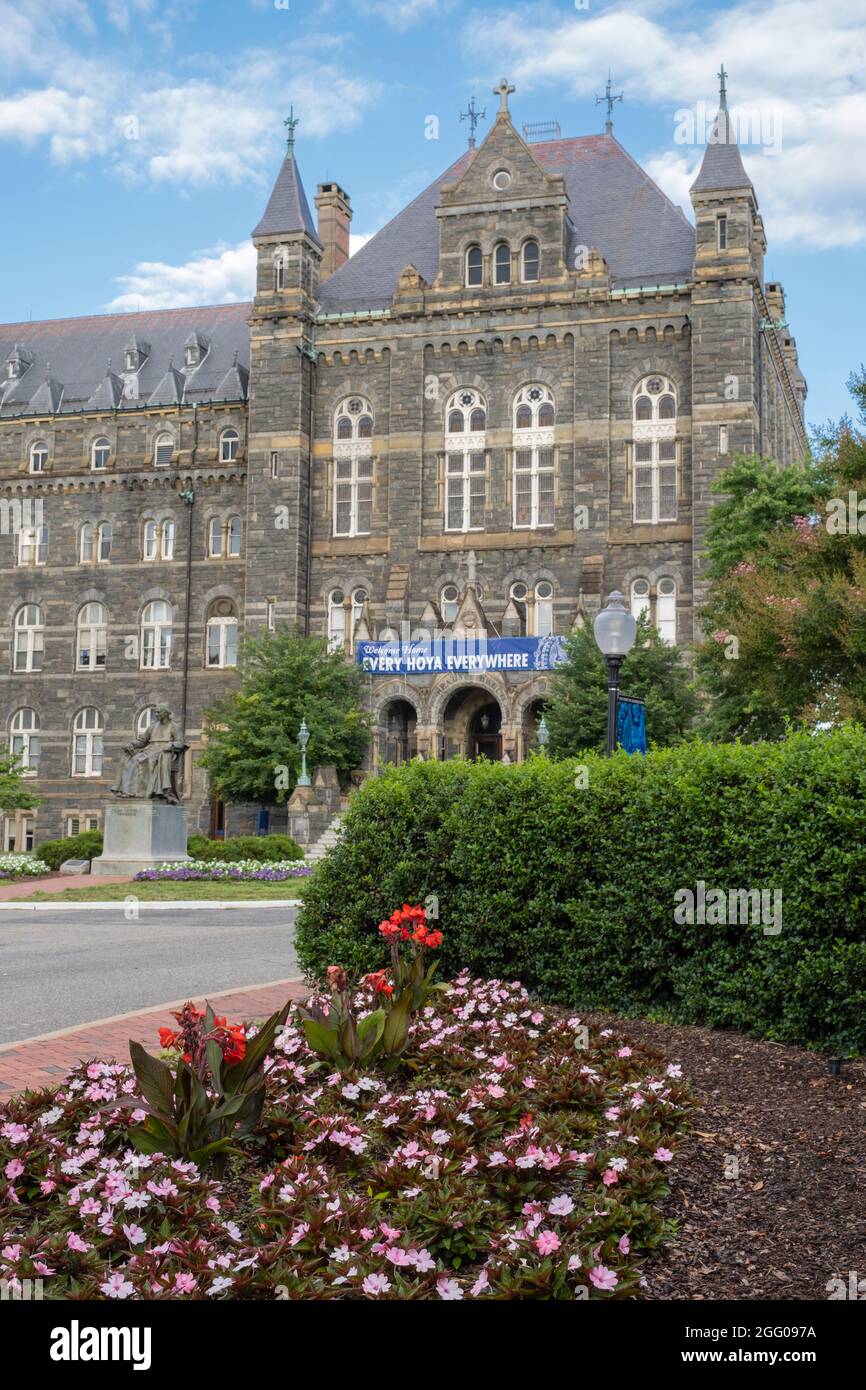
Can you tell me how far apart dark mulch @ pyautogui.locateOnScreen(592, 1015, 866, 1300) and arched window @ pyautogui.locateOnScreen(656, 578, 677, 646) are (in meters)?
37.1

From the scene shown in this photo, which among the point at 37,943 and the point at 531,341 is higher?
the point at 531,341

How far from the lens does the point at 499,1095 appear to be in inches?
297

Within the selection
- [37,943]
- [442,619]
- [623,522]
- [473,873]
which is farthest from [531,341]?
[473,873]

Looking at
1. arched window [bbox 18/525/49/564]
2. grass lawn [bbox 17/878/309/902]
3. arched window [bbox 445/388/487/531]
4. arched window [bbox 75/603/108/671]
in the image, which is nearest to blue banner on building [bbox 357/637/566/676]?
arched window [bbox 445/388/487/531]

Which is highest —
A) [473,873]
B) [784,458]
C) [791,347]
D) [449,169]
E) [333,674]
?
[449,169]

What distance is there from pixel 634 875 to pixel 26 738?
4822 centimetres

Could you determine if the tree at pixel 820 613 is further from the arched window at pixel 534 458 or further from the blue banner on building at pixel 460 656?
the arched window at pixel 534 458

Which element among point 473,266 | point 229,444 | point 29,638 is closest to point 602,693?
point 473,266

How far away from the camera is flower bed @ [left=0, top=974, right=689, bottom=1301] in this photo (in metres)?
5.46

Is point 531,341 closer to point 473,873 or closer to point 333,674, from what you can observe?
point 333,674

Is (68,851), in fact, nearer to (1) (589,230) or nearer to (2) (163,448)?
(2) (163,448)

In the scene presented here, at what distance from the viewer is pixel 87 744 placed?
54.0 m

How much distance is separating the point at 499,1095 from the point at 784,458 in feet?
167
